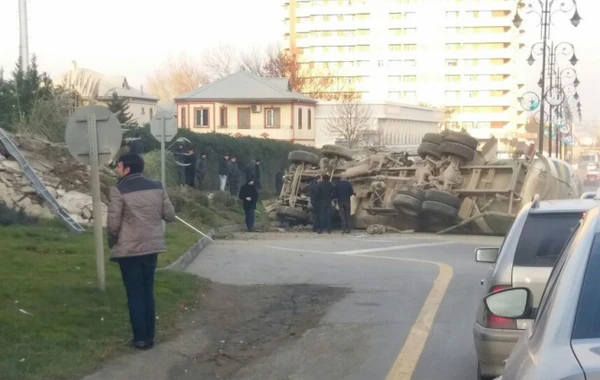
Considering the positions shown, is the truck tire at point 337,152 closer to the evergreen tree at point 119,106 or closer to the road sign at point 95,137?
the evergreen tree at point 119,106

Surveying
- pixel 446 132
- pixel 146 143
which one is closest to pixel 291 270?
pixel 446 132

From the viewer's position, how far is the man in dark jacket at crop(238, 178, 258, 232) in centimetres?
2575

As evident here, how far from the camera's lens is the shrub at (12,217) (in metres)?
16.5

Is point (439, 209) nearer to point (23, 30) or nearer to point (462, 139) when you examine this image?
point (462, 139)

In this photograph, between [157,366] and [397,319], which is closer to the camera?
[157,366]

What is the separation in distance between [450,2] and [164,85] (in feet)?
133

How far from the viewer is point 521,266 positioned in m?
7.12

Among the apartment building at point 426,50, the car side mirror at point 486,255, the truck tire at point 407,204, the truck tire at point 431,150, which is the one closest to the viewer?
the car side mirror at point 486,255

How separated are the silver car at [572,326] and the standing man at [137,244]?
559 cm

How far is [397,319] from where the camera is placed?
1126cm

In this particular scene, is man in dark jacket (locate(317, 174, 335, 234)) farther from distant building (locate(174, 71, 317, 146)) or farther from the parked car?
distant building (locate(174, 71, 317, 146))

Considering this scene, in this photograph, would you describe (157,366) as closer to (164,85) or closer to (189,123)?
(189,123)

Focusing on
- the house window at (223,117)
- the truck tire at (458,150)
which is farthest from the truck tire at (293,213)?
the house window at (223,117)

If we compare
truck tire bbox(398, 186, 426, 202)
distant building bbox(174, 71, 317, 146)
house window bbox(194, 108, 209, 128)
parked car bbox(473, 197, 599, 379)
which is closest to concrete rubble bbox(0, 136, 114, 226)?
truck tire bbox(398, 186, 426, 202)
